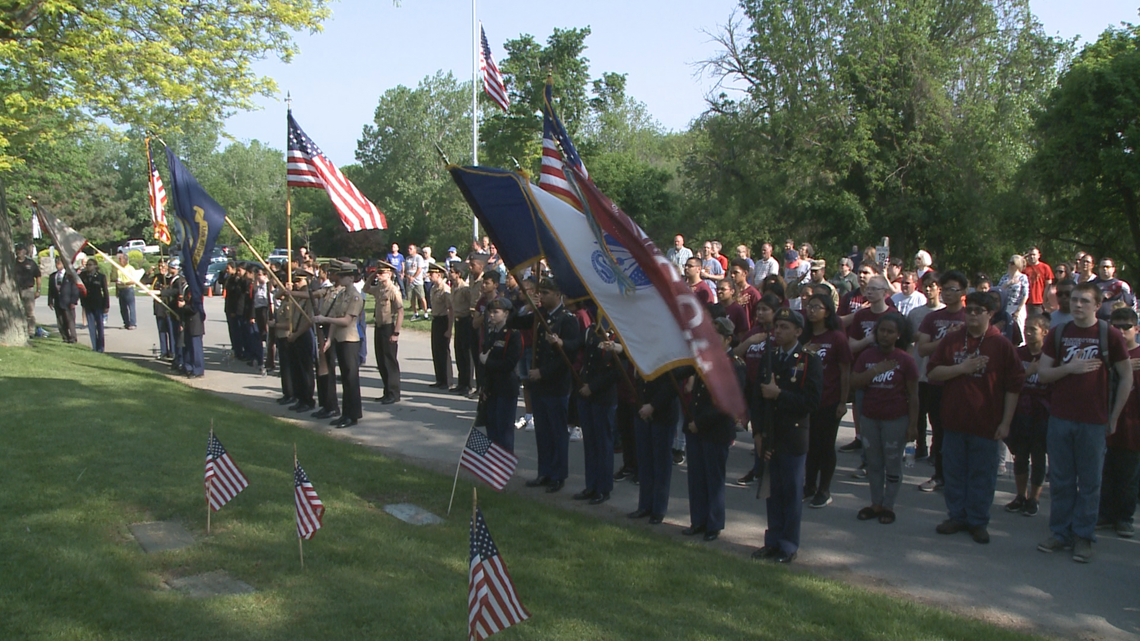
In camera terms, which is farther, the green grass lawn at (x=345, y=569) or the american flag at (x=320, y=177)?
the american flag at (x=320, y=177)

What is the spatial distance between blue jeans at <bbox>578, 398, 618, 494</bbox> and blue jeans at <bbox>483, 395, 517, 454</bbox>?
96cm

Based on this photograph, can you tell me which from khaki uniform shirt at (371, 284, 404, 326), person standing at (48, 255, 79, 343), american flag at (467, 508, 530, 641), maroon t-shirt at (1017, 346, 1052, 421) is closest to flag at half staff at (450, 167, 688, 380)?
american flag at (467, 508, 530, 641)

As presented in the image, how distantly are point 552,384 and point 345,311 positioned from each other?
4288mm

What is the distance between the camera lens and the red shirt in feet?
41.5

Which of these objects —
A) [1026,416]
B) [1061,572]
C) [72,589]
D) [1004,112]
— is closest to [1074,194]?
[1004,112]

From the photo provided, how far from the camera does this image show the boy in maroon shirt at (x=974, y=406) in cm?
682

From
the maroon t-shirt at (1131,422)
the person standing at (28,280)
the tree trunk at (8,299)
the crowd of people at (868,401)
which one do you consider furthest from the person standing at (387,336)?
the person standing at (28,280)

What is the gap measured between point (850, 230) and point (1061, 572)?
2555 centimetres

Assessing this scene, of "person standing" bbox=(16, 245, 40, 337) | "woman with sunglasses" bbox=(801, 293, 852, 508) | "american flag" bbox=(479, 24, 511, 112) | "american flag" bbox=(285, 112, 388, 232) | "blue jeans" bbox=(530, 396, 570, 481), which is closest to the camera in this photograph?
"woman with sunglasses" bbox=(801, 293, 852, 508)

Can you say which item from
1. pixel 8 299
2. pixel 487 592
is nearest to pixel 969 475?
pixel 487 592

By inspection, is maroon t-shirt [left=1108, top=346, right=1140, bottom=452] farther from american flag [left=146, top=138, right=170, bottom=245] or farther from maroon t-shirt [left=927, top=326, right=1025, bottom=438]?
american flag [left=146, top=138, right=170, bottom=245]

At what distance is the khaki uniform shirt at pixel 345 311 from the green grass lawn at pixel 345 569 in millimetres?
2775

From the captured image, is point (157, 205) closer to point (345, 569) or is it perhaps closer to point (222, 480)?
point (222, 480)

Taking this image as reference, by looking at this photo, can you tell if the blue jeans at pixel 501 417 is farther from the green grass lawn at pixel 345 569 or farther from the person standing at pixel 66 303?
the person standing at pixel 66 303
